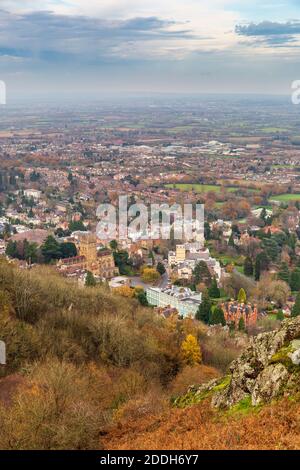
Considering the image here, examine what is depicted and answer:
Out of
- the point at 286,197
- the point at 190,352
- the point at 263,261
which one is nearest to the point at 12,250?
the point at 263,261

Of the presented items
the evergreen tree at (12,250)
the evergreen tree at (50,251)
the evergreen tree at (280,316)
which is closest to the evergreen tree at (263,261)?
the evergreen tree at (280,316)

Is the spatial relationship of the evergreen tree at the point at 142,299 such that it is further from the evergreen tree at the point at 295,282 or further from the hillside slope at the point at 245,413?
the hillside slope at the point at 245,413

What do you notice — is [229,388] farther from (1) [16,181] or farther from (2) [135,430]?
(1) [16,181]

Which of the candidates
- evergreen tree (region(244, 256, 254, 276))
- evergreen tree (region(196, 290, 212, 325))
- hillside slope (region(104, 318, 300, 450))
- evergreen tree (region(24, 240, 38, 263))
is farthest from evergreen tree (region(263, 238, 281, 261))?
hillside slope (region(104, 318, 300, 450))

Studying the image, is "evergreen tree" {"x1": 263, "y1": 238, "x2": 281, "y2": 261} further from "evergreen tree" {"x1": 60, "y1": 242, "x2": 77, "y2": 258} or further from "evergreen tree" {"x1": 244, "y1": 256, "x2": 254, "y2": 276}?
"evergreen tree" {"x1": 60, "y1": 242, "x2": 77, "y2": 258}

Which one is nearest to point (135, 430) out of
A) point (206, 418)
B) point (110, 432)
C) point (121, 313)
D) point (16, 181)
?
point (110, 432)

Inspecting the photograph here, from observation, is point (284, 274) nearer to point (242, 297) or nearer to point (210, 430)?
point (242, 297)
